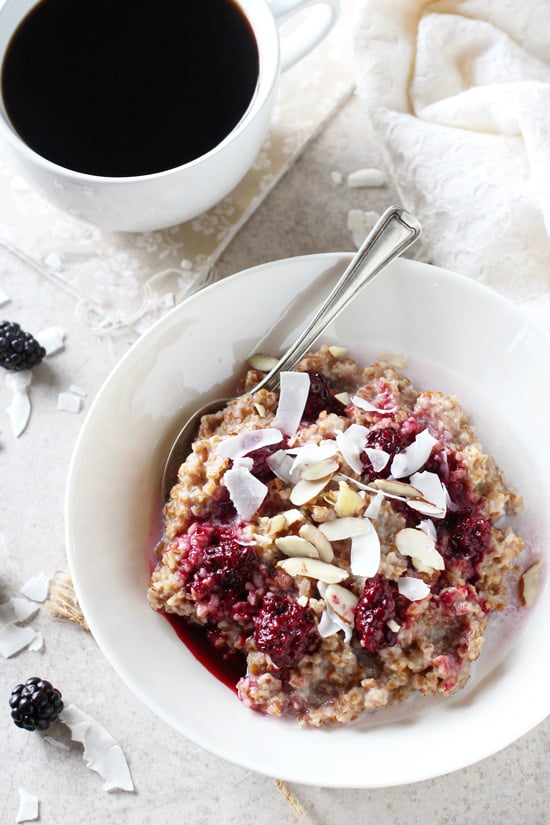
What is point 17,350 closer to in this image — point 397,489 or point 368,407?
point 368,407

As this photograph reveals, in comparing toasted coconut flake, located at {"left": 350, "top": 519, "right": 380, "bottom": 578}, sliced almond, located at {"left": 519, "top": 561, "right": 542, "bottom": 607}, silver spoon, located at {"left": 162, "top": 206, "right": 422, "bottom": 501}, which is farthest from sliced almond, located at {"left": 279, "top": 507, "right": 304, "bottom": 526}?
sliced almond, located at {"left": 519, "top": 561, "right": 542, "bottom": 607}

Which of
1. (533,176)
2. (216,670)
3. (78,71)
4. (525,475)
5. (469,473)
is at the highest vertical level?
(78,71)

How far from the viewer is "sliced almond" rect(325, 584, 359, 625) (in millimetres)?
1737

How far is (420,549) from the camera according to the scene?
5.85 feet

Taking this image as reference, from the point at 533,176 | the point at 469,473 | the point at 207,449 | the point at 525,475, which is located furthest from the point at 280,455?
the point at 533,176

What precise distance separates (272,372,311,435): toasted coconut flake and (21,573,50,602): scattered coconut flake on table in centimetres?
80

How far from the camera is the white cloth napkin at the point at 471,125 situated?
228cm

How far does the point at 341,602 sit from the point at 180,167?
104 centimetres

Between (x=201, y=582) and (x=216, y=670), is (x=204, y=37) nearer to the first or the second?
(x=201, y=582)

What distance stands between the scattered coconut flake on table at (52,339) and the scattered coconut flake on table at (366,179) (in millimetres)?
934

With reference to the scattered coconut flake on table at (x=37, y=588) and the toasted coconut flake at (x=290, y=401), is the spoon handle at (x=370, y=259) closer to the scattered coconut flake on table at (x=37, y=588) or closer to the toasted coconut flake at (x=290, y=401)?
the toasted coconut flake at (x=290, y=401)

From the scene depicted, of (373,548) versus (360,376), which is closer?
(373,548)

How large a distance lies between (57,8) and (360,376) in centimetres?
117

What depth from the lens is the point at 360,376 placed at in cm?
206
